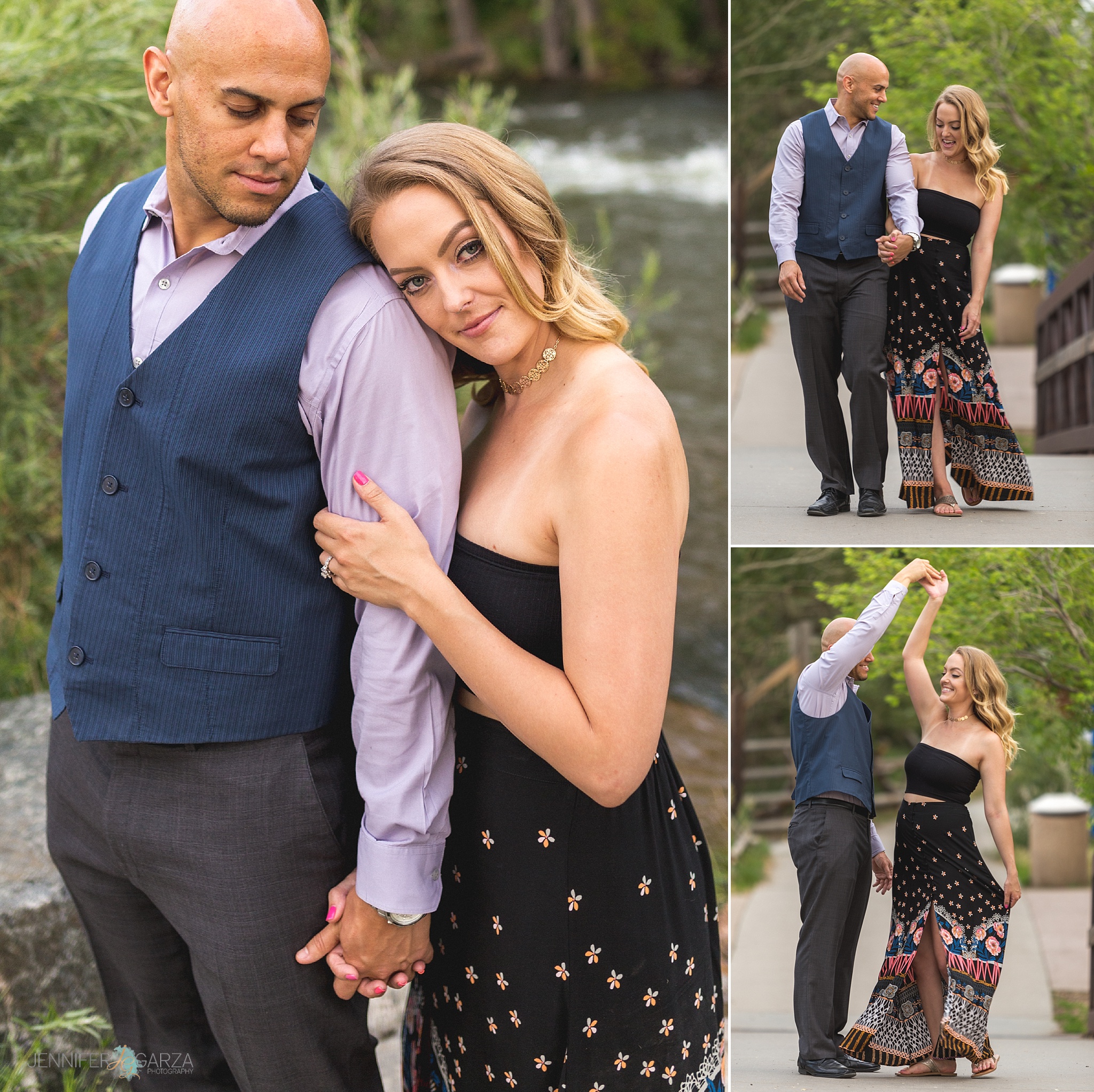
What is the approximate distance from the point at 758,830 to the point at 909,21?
1.10 meters

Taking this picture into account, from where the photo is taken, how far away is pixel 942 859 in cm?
149

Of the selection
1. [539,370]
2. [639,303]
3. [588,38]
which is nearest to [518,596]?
[539,370]

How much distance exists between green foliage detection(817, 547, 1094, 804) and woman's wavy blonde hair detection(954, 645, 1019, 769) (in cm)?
1

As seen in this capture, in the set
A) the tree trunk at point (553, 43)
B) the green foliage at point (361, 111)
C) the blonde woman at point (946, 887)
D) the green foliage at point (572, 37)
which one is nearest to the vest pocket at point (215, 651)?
the blonde woman at point (946, 887)

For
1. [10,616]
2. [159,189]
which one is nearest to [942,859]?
[159,189]

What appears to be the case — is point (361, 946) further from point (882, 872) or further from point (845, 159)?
point (845, 159)

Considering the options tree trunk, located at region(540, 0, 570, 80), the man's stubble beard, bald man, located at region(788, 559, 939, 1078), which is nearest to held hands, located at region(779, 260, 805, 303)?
bald man, located at region(788, 559, 939, 1078)

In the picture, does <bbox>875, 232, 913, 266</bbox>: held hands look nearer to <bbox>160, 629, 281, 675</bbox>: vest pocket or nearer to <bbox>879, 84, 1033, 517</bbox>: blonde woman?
<bbox>879, 84, 1033, 517</bbox>: blonde woman

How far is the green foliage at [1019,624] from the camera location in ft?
4.68

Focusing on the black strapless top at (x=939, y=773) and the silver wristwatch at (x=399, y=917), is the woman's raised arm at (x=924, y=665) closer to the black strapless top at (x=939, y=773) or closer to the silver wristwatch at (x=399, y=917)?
the black strapless top at (x=939, y=773)

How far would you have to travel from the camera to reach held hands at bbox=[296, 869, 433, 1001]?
1.48 metres

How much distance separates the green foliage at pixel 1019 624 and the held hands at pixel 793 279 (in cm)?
34

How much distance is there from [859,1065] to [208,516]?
1.13 meters

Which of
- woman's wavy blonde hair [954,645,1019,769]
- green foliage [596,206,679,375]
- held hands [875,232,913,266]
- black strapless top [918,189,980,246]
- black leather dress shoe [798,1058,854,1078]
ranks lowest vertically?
black leather dress shoe [798,1058,854,1078]
